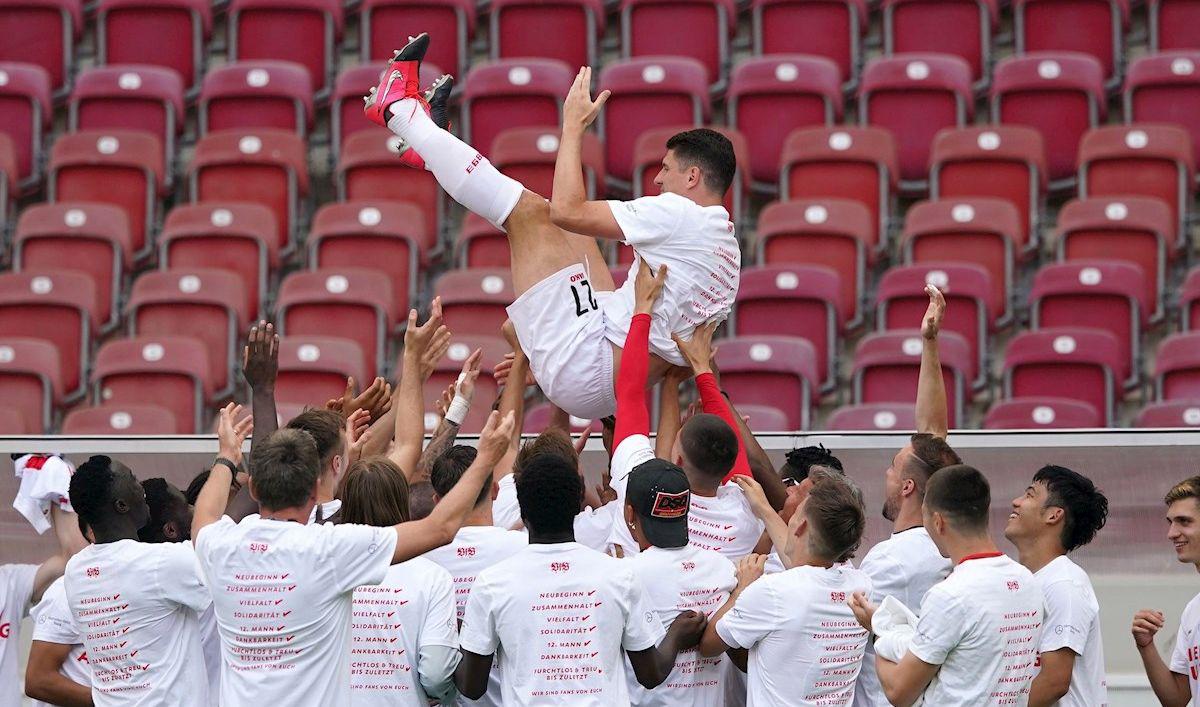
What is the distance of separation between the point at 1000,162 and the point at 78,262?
5.28 m

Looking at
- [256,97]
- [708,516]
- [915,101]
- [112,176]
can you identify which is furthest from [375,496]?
[256,97]

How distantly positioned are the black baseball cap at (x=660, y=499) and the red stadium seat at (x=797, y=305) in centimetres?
424

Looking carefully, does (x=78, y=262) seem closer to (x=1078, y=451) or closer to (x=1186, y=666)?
(x=1078, y=451)

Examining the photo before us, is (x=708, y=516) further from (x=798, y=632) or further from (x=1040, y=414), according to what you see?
(x=1040, y=414)

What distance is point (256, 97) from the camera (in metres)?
10.3

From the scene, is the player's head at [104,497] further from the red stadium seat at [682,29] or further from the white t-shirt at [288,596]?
the red stadium seat at [682,29]

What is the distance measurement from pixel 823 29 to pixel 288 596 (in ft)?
23.3

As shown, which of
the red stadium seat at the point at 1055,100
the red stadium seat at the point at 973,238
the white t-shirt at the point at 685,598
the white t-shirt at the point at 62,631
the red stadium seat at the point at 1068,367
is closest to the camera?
the white t-shirt at the point at 685,598

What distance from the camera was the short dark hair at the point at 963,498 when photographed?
13.8 feet

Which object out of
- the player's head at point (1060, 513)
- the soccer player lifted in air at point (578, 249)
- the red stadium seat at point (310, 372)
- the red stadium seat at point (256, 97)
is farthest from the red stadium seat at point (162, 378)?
the player's head at point (1060, 513)

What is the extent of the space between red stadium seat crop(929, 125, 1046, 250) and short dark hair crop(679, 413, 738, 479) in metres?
5.05

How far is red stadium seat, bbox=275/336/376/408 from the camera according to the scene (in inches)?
327

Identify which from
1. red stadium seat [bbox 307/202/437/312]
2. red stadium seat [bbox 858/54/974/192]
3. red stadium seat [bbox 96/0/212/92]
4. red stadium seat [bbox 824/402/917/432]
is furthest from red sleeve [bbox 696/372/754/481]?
red stadium seat [bbox 96/0/212/92]

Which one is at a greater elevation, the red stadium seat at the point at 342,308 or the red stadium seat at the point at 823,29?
the red stadium seat at the point at 823,29
